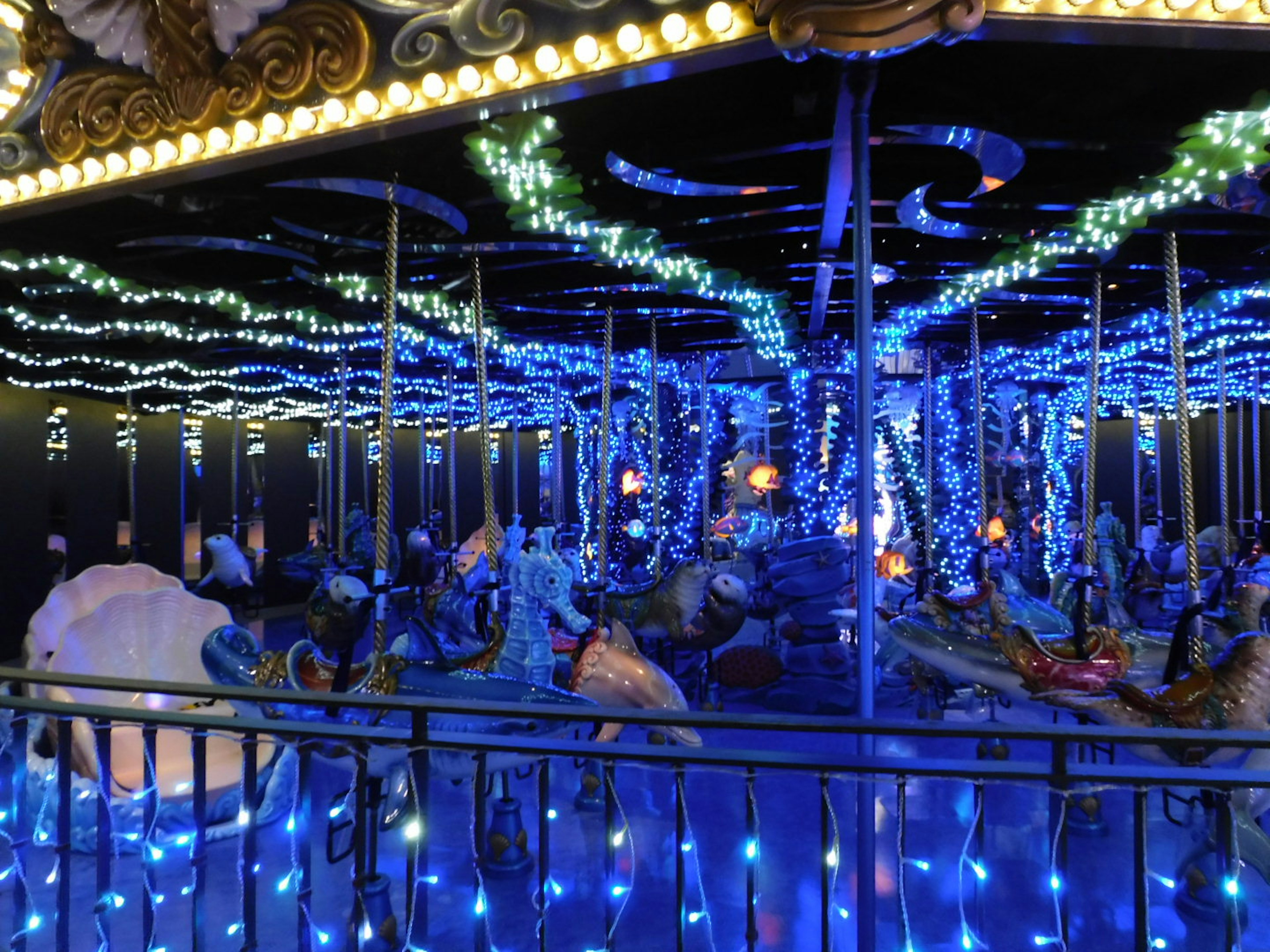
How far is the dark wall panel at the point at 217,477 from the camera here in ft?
37.4

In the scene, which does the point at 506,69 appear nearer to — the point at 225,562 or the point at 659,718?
the point at 659,718

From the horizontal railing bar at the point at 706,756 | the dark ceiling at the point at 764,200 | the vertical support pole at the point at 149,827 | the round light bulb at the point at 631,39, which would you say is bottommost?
the vertical support pole at the point at 149,827

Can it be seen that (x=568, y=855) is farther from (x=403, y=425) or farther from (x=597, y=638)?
(x=403, y=425)

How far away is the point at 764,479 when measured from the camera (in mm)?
8570

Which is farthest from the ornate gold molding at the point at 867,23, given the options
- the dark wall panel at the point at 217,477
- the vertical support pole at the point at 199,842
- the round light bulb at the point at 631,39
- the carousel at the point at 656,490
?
the dark wall panel at the point at 217,477

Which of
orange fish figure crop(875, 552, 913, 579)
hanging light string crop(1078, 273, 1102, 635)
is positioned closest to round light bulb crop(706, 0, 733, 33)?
hanging light string crop(1078, 273, 1102, 635)

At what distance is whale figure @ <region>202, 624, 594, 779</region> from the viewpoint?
2922mm

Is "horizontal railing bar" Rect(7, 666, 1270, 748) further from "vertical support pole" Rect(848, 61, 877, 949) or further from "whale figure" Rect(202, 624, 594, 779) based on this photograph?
"whale figure" Rect(202, 624, 594, 779)

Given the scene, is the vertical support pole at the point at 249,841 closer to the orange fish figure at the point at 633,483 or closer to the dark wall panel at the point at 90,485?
the orange fish figure at the point at 633,483

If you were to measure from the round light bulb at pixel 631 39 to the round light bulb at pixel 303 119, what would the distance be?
0.93 metres

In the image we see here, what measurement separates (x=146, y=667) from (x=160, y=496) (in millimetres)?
7307

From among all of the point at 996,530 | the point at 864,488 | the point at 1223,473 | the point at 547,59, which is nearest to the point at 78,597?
the point at 547,59

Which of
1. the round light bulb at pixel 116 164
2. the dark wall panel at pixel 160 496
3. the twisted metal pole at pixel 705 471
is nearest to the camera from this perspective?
the round light bulb at pixel 116 164

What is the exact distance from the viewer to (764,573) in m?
8.85
